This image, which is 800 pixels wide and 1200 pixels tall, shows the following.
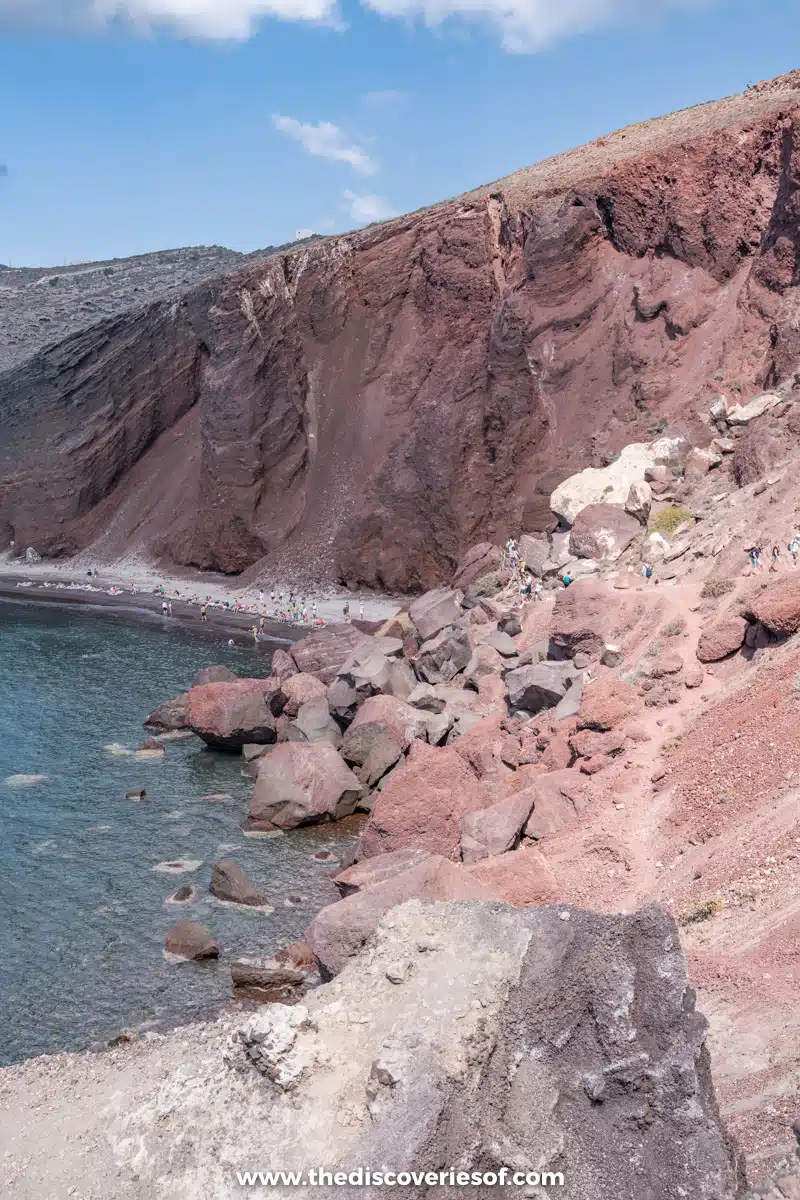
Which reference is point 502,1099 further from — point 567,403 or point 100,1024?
point 567,403

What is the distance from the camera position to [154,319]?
75.2 metres

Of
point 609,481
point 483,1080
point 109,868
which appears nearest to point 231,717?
point 109,868

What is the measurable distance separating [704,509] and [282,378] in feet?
132

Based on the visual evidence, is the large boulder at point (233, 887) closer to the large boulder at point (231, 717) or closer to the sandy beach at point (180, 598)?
the large boulder at point (231, 717)

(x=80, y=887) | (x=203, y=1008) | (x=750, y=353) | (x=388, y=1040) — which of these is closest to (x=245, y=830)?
(x=80, y=887)

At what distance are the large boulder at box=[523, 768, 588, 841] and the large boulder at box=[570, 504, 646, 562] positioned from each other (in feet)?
37.9

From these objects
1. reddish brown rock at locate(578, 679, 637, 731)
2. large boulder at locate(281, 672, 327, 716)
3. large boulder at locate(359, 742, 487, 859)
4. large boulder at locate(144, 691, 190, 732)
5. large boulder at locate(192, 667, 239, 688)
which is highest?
reddish brown rock at locate(578, 679, 637, 731)

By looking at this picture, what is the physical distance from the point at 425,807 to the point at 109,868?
7642mm

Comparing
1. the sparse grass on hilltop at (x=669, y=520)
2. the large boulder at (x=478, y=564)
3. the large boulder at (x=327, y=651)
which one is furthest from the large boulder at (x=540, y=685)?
the large boulder at (x=478, y=564)

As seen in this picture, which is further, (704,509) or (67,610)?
(67,610)

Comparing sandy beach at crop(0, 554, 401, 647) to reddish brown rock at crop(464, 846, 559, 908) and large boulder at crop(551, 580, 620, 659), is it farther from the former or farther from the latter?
reddish brown rock at crop(464, 846, 559, 908)

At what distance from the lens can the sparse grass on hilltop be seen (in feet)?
99.2

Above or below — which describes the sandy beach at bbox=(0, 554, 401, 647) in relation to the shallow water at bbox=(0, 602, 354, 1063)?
below

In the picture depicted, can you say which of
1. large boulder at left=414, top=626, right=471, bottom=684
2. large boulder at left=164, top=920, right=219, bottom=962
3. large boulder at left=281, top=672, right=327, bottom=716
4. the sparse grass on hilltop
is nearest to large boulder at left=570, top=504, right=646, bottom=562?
the sparse grass on hilltop
